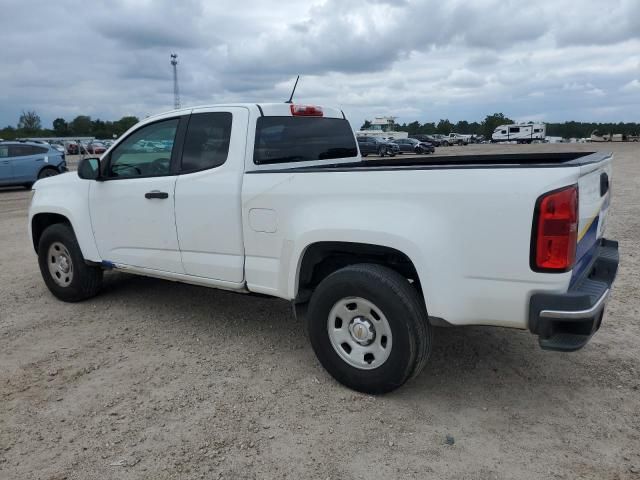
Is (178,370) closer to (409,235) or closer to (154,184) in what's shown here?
(154,184)

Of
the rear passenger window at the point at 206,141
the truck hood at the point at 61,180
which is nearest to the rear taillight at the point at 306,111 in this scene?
the rear passenger window at the point at 206,141

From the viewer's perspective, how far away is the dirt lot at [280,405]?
2852mm

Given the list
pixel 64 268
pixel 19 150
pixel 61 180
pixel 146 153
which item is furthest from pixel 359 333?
pixel 19 150

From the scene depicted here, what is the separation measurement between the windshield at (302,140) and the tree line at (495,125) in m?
113

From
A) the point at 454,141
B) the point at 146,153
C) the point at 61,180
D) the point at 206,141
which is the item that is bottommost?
the point at 454,141

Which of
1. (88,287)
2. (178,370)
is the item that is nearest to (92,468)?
(178,370)

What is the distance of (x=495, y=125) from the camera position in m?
114

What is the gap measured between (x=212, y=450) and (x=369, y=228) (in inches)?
60.0

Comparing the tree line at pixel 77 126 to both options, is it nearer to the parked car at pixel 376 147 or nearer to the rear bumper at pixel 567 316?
the parked car at pixel 376 147

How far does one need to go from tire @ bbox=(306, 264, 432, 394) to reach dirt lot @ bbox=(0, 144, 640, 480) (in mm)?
189

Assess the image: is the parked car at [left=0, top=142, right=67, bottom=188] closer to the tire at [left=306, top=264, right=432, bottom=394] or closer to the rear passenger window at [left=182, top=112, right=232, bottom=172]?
the rear passenger window at [left=182, top=112, right=232, bottom=172]

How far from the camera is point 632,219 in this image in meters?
9.62

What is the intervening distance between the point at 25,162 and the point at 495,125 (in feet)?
361

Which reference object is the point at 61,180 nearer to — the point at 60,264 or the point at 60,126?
the point at 60,264
